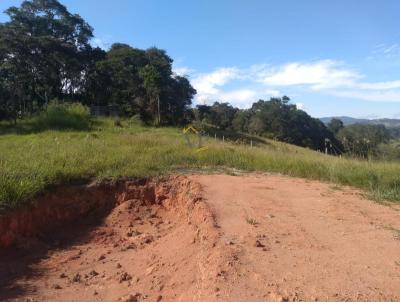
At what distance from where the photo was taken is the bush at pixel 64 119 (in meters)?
19.6

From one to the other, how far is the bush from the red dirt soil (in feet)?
42.4

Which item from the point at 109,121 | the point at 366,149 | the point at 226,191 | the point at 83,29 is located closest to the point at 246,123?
the point at 83,29

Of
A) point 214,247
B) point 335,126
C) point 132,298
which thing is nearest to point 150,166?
point 214,247

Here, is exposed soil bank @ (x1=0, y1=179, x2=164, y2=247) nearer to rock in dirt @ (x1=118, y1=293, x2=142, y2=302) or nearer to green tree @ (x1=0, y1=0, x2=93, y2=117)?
rock in dirt @ (x1=118, y1=293, x2=142, y2=302)

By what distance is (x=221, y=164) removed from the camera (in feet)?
31.3

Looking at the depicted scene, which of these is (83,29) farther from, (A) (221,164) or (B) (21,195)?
(B) (21,195)

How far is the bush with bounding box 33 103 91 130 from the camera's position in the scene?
64.2ft

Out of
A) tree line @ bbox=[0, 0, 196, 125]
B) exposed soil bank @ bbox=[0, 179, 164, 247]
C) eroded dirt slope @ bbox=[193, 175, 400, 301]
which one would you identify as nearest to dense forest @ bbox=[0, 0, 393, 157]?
tree line @ bbox=[0, 0, 196, 125]

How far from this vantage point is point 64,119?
19812mm

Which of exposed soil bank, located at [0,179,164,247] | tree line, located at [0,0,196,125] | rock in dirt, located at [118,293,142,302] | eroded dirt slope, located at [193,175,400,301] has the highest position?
tree line, located at [0,0,196,125]

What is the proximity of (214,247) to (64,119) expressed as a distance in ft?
54.6

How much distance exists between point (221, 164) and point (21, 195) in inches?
174

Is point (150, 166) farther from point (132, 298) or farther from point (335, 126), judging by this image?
point (335, 126)

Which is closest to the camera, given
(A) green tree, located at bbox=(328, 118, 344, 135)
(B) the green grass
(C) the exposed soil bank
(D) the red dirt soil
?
(D) the red dirt soil
